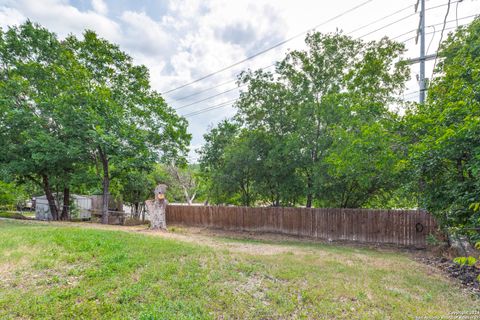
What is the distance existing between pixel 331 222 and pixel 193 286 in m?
8.23

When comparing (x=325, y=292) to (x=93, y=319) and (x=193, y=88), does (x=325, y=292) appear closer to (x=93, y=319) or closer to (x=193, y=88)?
(x=93, y=319)

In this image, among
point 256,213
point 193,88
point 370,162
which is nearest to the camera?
point 370,162

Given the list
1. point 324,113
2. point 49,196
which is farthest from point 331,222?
point 49,196

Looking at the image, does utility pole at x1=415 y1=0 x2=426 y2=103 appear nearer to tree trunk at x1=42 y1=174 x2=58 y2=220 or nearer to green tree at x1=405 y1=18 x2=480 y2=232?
green tree at x1=405 y1=18 x2=480 y2=232

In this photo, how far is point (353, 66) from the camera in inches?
433

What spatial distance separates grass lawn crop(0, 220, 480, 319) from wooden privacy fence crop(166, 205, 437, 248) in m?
3.95

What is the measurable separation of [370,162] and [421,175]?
2.13m

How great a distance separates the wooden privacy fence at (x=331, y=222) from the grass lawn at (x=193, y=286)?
395 centimetres

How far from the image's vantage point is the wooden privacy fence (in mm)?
9094

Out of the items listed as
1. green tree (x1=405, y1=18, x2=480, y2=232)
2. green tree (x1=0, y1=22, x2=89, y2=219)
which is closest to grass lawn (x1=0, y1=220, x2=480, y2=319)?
green tree (x1=405, y1=18, x2=480, y2=232)

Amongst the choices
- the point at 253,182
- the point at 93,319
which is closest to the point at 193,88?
the point at 253,182

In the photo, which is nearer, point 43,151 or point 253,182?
point 43,151

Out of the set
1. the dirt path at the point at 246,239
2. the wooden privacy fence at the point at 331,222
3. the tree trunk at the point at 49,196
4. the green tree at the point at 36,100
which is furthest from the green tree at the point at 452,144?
the tree trunk at the point at 49,196

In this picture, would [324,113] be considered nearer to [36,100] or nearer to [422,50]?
[422,50]
